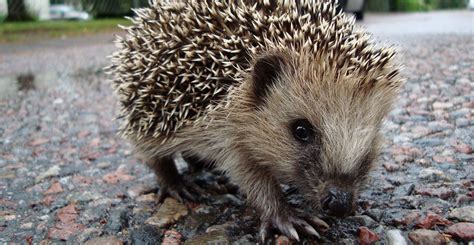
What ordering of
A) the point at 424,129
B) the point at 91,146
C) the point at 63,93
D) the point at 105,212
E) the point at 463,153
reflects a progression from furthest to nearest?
the point at 63,93 → the point at 91,146 → the point at 424,129 → the point at 463,153 → the point at 105,212

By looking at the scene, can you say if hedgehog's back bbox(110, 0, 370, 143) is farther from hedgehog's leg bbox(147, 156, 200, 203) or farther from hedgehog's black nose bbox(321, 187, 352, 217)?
hedgehog's black nose bbox(321, 187, 352, 217)

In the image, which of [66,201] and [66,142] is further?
[66,142]

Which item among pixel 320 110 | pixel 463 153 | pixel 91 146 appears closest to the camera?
pixel 320 110

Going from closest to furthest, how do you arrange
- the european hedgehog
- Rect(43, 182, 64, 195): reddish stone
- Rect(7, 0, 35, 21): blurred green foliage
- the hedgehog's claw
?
the european hedgehog < the hedgehog's claw < Rect(43, 182, 64, 195): reddish stone < Rect(7, 0, 35, 21): blurred green foliage

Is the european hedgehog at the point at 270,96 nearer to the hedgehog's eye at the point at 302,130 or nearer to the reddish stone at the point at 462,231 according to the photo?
the hedgehog's eye at the point at 302,130

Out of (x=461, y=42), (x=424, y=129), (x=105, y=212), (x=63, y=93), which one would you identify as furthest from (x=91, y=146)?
(x=461, y=42)

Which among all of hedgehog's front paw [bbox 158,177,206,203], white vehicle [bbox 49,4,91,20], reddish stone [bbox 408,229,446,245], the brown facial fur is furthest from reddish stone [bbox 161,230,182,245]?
white vehicle [bbox 49,4,91,20]

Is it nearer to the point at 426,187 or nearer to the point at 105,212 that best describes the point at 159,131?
the point at 105,212
